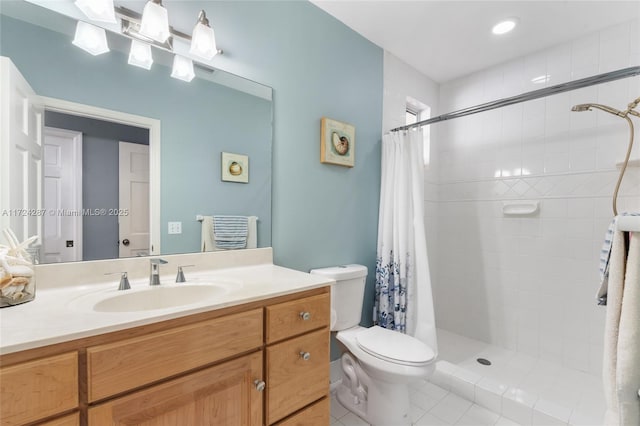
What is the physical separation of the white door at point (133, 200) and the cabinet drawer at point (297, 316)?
656 millimetres

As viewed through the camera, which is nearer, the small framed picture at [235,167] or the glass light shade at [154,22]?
the glass light shade at [154,22]

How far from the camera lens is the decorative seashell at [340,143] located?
191 cm

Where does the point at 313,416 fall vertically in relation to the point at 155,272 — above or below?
below

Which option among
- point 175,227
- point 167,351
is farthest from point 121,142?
point 167,351

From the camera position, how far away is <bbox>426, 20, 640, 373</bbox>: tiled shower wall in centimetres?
198

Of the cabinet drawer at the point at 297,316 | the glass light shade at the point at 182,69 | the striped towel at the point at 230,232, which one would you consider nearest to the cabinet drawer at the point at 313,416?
the cabinet drawer at the point at 297,316

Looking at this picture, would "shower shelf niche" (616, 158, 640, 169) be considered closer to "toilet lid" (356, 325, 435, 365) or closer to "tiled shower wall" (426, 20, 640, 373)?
"tiled shower wall" (426, 20, 640, 373)

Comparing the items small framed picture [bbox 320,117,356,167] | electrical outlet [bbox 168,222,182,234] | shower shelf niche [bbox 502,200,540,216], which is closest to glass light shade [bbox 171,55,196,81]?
electrical outlet [bbox 168,222,182,234]

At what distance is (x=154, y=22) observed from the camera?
3.95 feet

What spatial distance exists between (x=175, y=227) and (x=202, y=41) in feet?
2.84

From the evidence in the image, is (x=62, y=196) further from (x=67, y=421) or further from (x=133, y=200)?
(x=67, y=421)

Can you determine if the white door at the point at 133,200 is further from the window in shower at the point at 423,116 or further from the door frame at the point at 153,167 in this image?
the window in shower at the point at 423,116

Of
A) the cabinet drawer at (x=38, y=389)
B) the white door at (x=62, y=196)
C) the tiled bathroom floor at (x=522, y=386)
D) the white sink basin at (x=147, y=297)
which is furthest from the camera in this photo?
the tiled bathroom floor at (x=522, y=386)

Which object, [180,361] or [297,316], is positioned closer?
[180,361]
